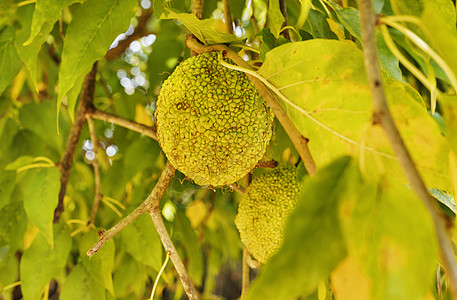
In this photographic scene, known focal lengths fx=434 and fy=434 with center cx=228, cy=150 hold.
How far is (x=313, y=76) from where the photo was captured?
0.39 metres

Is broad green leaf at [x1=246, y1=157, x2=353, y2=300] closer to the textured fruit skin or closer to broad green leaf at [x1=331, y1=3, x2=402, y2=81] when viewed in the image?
broad green leaf at [x1=331, y1=3, x2=402, y2=81]

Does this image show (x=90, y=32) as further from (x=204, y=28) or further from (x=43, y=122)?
(x=43, y=122)

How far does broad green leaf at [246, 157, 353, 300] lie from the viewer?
0.26 meters

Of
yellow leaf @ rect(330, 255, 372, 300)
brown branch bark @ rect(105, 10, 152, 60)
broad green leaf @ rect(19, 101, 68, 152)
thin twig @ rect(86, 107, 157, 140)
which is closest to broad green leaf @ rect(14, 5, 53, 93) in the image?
thin twig @ rect(86, 107, 157, 140)

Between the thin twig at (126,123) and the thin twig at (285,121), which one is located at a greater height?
the thin twig at (285,121)

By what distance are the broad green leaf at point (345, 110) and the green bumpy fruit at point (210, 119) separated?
0.08m

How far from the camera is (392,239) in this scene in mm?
235

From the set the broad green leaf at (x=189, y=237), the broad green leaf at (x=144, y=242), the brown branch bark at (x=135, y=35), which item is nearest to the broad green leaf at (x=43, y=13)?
the broad green leaf at (x=144, y=242)

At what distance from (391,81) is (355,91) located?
1.4 inches

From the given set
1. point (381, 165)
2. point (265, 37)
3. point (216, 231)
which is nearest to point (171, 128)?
point (265, 37)

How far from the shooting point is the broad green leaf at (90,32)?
0.56 meters

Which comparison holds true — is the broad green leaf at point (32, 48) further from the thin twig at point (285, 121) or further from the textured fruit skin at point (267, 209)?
the textured fruit skin at point (267, 209)

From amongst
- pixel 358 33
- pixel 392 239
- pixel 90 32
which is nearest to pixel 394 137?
pixel 392 239

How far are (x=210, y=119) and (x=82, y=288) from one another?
423 millimetres
